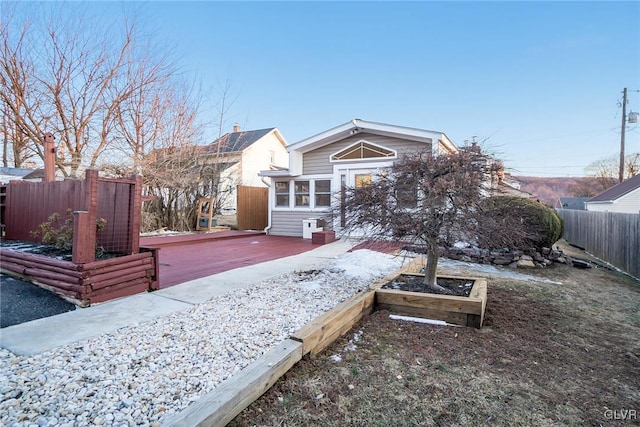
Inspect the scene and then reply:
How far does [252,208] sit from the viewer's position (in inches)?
516

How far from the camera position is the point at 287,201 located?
11414 mm

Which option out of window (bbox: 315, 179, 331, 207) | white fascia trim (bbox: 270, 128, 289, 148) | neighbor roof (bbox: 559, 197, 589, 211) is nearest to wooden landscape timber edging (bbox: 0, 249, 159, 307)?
window (bbox: 315, 179, 331, 207)

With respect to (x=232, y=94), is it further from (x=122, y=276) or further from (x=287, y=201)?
(x=122, y=276)

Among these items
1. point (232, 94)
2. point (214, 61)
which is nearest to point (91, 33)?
point (214, 61)

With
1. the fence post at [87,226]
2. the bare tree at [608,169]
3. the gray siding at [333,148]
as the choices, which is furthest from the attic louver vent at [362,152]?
the bare tree at [608,169]

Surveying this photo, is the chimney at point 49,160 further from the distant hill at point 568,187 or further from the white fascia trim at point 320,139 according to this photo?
the distant hill at point 568,187

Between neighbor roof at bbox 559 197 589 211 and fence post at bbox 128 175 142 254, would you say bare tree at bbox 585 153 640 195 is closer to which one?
neighbor roof at bbox 559 197 589 211

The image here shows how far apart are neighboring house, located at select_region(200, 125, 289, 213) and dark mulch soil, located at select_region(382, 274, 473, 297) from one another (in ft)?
34.1

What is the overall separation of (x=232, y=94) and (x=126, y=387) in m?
13.3

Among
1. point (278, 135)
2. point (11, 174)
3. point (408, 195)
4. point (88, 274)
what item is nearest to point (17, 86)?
point (11, 174)

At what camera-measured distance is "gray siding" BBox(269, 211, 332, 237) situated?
11.1 meters

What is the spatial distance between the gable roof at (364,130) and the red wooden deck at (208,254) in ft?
10.3

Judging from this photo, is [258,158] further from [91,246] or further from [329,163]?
[91,246]

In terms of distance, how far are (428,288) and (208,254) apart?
513 cm
